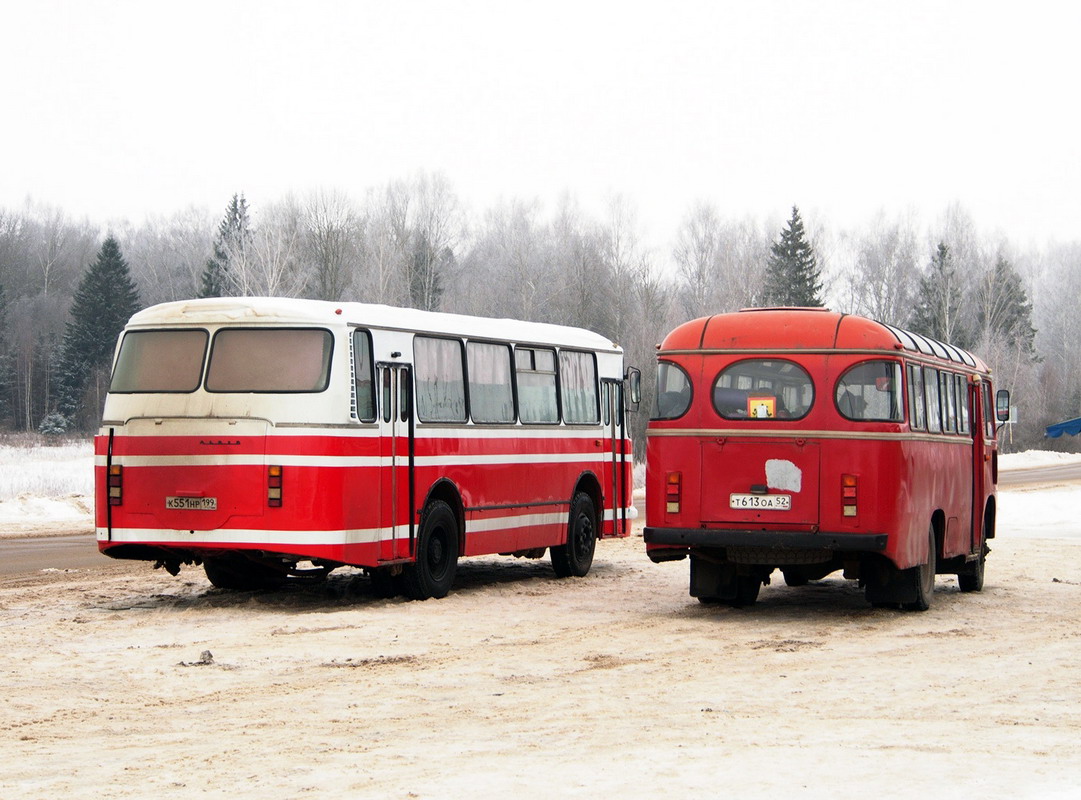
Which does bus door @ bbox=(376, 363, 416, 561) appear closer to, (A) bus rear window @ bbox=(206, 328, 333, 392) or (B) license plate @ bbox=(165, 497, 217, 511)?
(A) bus rear window @ bbox=(206, 328, 333, 392)

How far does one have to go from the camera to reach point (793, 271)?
297ft

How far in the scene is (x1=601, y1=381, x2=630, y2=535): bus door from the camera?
2127 centimetres

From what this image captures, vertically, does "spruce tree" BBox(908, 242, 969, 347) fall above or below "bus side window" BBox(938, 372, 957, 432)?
above

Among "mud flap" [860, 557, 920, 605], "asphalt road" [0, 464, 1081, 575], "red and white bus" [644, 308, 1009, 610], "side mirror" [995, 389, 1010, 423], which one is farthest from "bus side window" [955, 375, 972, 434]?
"asphalt road" [0, 464, 1081, 575]

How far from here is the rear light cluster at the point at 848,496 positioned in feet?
47.9

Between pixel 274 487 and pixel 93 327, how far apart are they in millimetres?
80209

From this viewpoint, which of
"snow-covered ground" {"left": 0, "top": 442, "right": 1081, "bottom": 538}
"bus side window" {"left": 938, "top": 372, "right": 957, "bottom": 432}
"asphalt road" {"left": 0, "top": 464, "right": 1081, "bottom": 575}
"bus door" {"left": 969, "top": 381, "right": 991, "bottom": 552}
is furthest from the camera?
"snow-covered ground" {"left": 0, "top": 442, "right": 1081, "bottom": 538}

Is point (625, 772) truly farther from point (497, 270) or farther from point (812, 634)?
point (497, 270)

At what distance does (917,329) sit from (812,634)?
9094 cm

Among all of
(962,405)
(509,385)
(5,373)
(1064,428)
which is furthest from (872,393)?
(5,373)

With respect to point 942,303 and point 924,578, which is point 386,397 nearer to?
point 924,578

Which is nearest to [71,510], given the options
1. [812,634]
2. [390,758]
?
[812,634]

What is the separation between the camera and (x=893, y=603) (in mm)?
15969

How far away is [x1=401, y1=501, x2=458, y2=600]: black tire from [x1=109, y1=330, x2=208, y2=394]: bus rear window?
2.85m
